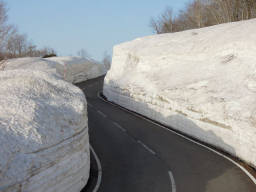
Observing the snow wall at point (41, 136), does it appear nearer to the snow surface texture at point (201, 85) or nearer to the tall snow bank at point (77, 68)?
the snow surface texture at point (201, 85)

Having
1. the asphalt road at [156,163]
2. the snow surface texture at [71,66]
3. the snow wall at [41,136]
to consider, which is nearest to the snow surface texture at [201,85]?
the asphalt road at [156,163]

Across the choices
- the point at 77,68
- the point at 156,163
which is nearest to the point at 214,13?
the point at 77,68

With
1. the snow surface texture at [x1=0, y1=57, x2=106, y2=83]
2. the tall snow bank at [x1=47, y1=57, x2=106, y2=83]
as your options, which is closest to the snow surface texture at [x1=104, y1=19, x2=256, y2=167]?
the snow surface texture at [x1=0, y1=57, x2=106, y2=83]

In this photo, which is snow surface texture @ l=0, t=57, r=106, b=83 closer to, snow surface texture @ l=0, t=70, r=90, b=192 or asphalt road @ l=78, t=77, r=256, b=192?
asphalt road @ l=78, t=77, r=256, b=192

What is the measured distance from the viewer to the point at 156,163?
12.3 m

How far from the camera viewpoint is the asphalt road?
399 inches

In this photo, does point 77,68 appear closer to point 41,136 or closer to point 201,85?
point 201,85

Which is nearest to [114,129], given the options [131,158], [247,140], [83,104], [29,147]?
[131,158]

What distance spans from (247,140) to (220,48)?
27.3 ft

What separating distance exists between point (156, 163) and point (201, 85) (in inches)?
253

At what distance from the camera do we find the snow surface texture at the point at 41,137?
23.4 ft

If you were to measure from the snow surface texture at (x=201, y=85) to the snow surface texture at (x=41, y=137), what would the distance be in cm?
715

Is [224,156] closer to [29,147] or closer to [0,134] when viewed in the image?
[29,147]

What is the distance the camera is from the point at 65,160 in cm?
878
